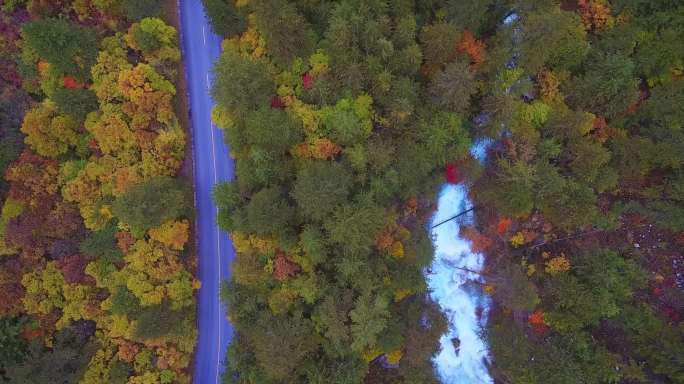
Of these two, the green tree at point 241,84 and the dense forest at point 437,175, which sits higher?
the green tree at point 241,84

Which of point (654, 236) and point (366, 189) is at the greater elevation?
point (366, 189)

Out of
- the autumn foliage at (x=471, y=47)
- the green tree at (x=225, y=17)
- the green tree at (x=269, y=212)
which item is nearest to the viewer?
the green tree at (x=269, y=212)

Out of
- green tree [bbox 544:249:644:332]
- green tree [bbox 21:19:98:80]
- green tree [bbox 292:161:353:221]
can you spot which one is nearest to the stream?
green tree [bbox 544:249:644:332]

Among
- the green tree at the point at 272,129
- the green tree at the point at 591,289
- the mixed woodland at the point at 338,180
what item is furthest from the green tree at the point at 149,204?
the green tree at the point at 591,289

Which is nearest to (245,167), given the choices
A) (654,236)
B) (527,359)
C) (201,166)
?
(201,166)

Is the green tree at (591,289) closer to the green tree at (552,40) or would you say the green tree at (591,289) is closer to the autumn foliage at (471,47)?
the green tree at (552,40)

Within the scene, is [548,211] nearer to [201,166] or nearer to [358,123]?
[358,123]

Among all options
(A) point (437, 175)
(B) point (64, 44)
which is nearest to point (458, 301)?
(A) point (437, 175)
